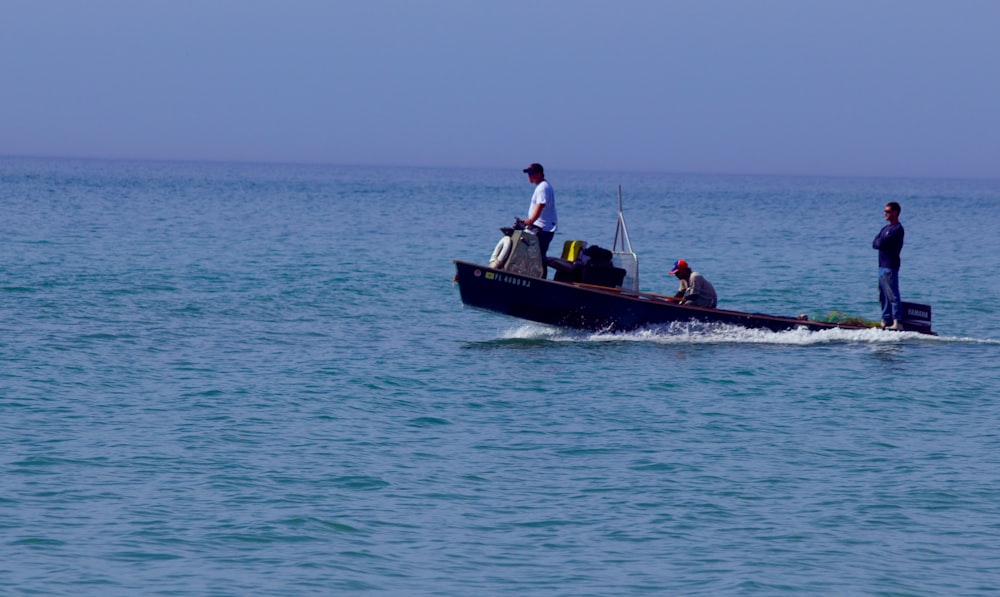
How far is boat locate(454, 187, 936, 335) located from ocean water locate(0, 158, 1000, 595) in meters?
0.33

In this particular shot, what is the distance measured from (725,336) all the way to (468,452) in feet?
27.8

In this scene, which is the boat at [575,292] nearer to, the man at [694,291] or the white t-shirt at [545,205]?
the man at [694,291]

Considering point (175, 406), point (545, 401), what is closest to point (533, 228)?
point (545, 401)

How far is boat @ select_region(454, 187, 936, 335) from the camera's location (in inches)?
759

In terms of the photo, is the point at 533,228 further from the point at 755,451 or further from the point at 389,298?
the point at 389,298

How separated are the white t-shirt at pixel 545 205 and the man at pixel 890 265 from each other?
4940mm

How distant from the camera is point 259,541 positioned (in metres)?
9.91

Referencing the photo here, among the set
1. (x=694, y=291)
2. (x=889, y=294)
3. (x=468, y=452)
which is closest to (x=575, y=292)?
(x=694, y=291)

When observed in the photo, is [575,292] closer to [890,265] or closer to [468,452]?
[890,265]

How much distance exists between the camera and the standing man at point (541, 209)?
1883 centimetres

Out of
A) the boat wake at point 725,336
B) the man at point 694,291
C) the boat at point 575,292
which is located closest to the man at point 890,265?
the boat wake at point 725,336

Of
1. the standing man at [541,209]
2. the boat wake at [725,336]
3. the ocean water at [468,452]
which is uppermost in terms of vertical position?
the standing man at [541,209]

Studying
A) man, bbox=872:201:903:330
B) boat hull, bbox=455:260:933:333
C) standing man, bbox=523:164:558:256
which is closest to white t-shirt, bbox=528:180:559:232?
standing man, bbox=523:164:558:256

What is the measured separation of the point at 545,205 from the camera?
19.1 m
